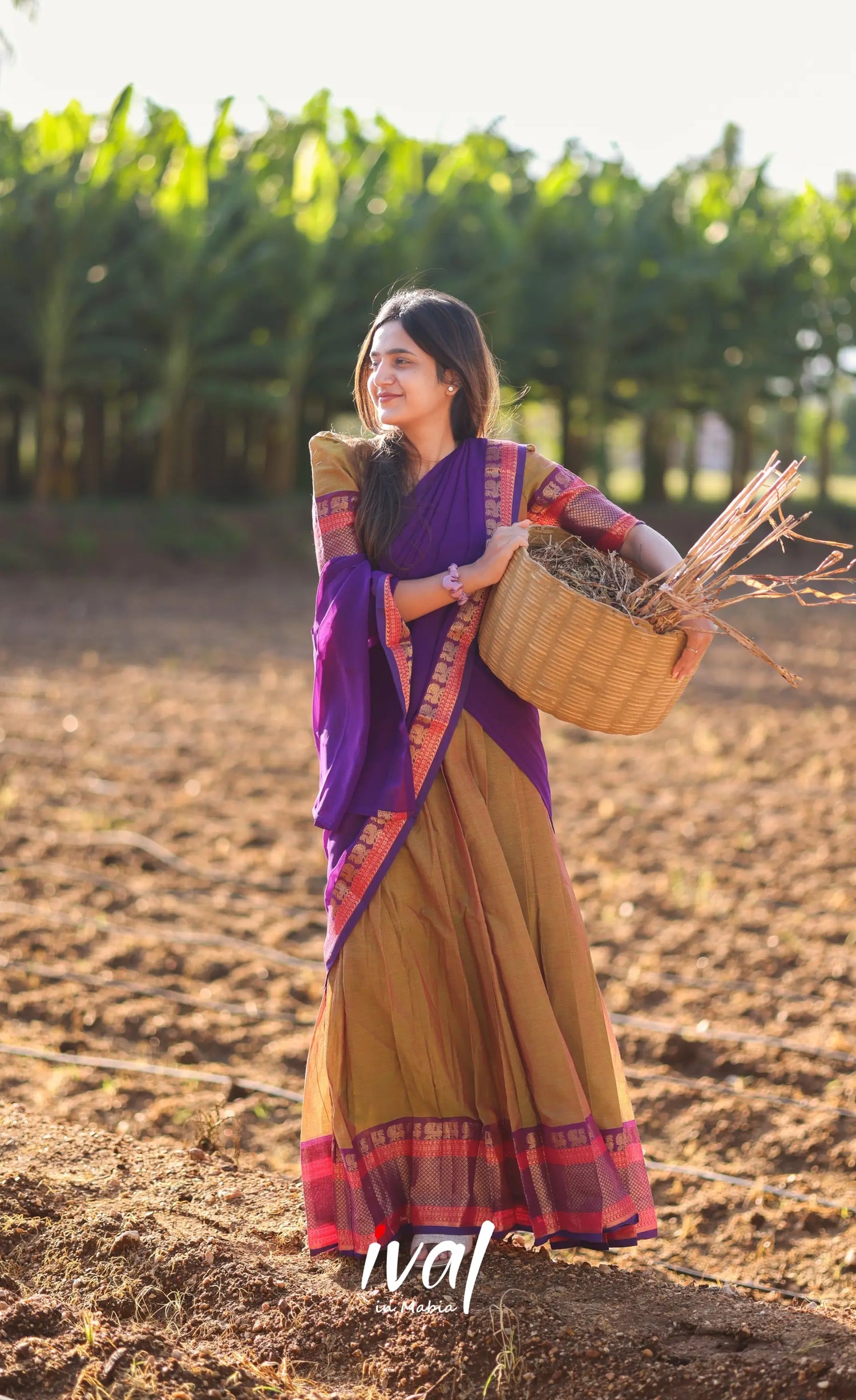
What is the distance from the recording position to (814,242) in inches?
775

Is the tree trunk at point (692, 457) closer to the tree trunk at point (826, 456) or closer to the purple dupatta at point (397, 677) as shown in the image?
A: the tree trunk at point (826, 456)

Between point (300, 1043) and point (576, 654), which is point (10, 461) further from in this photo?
point (576, 654)

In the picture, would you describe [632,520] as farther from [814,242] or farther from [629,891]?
[814,242]

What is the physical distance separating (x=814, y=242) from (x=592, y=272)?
4.86 meters

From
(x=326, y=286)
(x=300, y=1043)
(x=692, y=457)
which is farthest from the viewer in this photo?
(x=692, y=457)

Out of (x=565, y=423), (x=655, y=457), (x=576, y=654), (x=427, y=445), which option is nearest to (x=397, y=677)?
(x=576, y=654)

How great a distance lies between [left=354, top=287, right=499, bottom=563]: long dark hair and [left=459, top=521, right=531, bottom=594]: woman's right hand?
0.18 meters

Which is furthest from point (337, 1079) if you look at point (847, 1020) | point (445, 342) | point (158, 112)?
point (158, 112)

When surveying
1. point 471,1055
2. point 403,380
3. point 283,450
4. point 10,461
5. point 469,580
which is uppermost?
point 283,450

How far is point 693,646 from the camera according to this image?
2.42 m

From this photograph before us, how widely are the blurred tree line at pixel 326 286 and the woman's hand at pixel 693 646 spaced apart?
12.0m

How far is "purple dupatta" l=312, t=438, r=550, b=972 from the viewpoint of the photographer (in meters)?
2.51

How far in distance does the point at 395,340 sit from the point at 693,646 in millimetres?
787

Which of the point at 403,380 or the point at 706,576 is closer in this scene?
the point at 706,576
